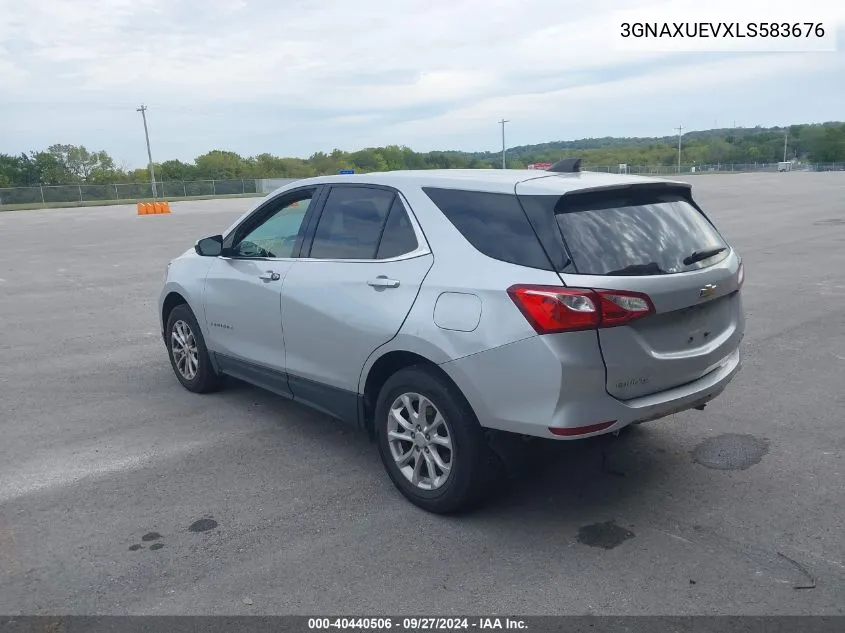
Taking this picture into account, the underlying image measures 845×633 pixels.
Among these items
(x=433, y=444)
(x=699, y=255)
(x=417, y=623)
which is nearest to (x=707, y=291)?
(x=699, y=255)

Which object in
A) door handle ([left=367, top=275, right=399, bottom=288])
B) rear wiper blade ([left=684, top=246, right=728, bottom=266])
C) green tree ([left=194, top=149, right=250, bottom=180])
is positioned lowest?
door handle ([left=367, top=275, right=399, bottom=288])

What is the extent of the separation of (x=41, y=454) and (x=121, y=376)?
6.23ft

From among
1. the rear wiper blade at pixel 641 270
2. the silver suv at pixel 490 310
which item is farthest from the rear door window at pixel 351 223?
the rear wiper blade at pixel 641 270

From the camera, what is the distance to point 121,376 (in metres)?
6.83

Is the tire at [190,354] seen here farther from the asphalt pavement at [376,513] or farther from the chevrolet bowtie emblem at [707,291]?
the chevrolet bowtie emblem at [707,291]

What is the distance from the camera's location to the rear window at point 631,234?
3.63m

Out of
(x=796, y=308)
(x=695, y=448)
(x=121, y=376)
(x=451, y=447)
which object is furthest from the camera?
(x=796, y=308)

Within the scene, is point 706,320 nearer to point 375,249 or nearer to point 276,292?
point 375,249

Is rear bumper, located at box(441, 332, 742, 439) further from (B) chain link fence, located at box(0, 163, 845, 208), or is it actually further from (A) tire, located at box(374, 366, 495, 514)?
(B) chain link fence, located at box(0, 163, 845, 208)

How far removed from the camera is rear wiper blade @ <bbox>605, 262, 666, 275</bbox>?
11.8 feet

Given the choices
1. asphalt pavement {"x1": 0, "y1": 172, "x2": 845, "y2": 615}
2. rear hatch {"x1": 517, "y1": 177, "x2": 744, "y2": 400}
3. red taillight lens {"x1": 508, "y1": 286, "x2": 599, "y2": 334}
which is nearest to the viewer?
asphalt pavement {"x1": 0, "y1": 172, "x2": 845, "y2": 615}

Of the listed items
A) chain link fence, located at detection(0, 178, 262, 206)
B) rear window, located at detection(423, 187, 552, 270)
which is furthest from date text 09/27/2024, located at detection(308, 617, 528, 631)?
chain link fence, located at detection(0, 178, 262, 206)

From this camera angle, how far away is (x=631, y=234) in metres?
3.83

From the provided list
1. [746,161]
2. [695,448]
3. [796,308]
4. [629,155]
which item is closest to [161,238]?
[796,308]
